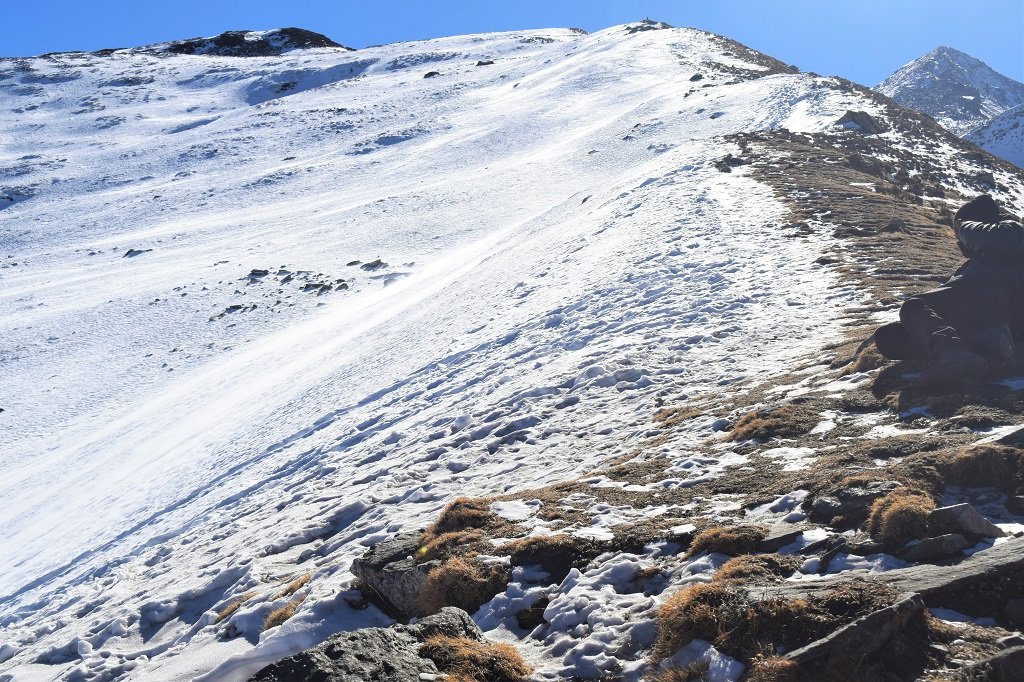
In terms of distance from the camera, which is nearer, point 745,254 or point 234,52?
point 745,254

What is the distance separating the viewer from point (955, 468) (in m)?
7.74

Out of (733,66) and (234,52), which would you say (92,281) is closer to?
(733,66)

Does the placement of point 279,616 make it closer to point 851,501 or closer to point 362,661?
point 362,661

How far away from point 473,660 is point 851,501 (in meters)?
3.68

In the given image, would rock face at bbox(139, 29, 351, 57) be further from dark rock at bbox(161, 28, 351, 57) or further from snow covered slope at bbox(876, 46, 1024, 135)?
snow covered slope at bbox(876, 46, 1024, 135)

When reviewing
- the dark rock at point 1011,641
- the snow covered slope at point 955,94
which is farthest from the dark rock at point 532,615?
the snow covered slope at point 955,94

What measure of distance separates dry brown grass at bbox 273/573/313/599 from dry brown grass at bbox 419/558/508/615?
91.7 inches

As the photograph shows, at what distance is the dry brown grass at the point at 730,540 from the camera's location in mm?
7234

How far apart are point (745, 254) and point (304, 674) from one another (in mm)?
16812

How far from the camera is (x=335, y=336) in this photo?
93.9ft

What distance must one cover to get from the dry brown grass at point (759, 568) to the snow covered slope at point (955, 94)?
514 feet

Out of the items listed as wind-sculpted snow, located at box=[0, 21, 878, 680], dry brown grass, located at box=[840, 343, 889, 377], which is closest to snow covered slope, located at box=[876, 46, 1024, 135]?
wind-sculpted snow, located at box=[0, 21, 878, 680]

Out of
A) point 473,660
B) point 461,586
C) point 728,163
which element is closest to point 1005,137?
point 728,163

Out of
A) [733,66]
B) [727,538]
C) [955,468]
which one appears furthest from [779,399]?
[733,66]
